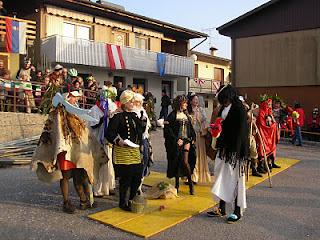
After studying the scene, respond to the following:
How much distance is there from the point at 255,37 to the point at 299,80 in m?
3.78

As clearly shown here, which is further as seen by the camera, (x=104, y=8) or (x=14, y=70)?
(x=104, y=8)

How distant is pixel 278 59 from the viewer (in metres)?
22.4

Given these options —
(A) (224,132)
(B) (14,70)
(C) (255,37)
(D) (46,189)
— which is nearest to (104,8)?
(B) (14,70)

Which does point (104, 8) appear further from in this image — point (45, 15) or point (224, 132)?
point (224, 132)

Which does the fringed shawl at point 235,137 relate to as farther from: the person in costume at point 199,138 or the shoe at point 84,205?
the shoe at point 84,205

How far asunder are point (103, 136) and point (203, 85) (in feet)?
91.7

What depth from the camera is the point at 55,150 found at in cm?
545

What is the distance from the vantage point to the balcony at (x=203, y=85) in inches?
1276

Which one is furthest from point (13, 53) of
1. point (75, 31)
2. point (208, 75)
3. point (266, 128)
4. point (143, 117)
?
point (208, 75)

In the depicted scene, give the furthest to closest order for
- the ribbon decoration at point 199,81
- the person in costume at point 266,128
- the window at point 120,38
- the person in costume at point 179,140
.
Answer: the ribbon decoration at point 199,81 → the window at point 120,38 → the person in costume at point 266,128 → the person in costume at point 179,140

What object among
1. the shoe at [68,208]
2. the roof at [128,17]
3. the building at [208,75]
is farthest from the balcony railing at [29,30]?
the building at [208,75]

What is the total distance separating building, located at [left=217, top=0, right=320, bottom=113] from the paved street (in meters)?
14.7

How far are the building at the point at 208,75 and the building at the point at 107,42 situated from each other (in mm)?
5676

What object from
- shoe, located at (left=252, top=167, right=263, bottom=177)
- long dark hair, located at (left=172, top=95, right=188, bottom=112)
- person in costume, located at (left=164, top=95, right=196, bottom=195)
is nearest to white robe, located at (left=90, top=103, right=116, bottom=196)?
person in costume, located at (left=164, top=95, right=196, bottom=195)
